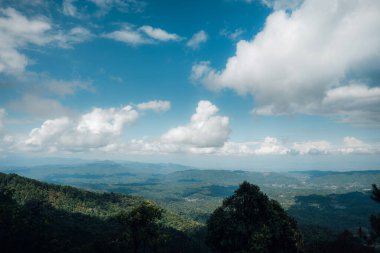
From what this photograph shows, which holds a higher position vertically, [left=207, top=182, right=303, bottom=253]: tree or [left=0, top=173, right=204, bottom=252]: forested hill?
[left=207, top=182, right=303, bottom=253]: tree

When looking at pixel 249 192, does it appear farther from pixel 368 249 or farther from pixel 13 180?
pixel 13 180

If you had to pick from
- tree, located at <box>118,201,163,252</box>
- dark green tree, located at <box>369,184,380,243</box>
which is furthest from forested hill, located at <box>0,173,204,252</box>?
dark green tree, located at <box>369,184,380,243</box>

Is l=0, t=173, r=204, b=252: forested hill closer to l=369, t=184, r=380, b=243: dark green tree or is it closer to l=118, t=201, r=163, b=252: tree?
l=118, t=201, r=163, b=252: tree

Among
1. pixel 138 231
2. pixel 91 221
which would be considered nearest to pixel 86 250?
pixel 138 231

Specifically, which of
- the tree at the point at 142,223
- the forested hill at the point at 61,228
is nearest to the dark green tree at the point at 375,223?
the forested hill at the point at 61,228

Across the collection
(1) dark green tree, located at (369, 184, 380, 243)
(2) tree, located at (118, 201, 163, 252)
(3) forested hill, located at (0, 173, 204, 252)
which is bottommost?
(3) forested hill, located at (0, 173, 204, 252)

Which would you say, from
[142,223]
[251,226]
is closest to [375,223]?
[251,226]

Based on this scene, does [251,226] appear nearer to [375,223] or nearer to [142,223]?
[142,223]

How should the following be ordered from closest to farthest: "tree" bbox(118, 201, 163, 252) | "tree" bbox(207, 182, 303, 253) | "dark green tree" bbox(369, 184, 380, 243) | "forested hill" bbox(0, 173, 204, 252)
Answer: "dark green tree" bbox(369, 184, 380, 243), "tree" bbox(207, 182, 303, 253), "tree" bbox(118, 201, 163, 252), "forested hill" bbox(0, 173, 204, 252)

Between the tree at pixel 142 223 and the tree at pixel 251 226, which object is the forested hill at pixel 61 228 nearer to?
the tree at pixel 142 223
